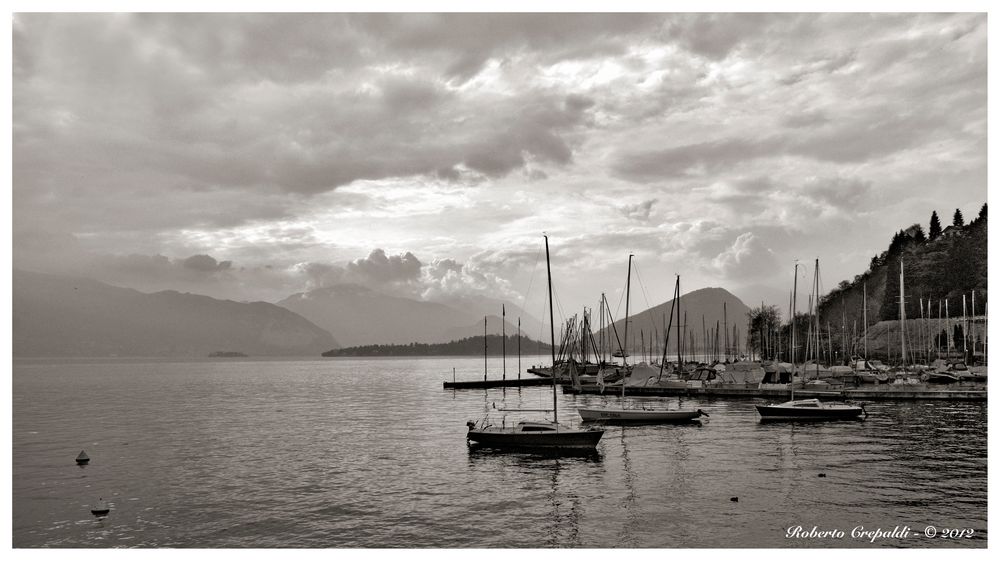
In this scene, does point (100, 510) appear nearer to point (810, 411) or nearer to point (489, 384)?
point (810, 411)

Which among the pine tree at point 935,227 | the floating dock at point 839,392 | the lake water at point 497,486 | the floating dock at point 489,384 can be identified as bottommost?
the floating dock at point 489,384

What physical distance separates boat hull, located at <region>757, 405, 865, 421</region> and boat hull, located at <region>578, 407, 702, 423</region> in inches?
273

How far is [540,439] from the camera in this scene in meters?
47.1

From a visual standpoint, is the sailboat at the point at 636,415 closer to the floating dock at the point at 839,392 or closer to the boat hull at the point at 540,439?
the boat hull at the point at 540,439

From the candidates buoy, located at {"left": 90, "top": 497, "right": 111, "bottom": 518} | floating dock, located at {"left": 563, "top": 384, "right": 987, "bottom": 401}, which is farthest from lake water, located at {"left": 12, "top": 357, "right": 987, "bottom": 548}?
floating dock, located at {"left": 563, "top": 384, "right": 987, "bottom": 401}

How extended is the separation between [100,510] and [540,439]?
Answer: 26560 millimetres

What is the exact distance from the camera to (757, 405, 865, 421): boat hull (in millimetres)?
61938

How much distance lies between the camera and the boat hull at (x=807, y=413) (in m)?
61.9

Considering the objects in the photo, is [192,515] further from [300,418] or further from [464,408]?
[464,408]

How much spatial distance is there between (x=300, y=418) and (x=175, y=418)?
15275mm

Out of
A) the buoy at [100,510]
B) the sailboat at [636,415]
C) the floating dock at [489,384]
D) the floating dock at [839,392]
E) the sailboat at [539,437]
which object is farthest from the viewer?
Answer: the floating dock at [489,384]

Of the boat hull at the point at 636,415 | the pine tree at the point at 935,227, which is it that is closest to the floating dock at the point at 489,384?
the boat hull at the point at 636,415

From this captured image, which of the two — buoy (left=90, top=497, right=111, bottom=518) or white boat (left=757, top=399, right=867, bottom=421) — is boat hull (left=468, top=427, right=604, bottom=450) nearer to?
buoy (left=90, top=497, right=111, bottom=518)

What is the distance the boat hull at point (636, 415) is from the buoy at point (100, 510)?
39478mm
